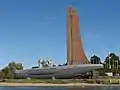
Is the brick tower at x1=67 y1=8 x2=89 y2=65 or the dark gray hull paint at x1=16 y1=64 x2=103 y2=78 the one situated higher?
the brick tower at x1=67 y1=8 x2=89 y2=65

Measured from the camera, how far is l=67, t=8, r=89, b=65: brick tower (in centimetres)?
15462

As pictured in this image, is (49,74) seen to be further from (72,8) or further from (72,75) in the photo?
(72,8)

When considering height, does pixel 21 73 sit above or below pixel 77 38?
below

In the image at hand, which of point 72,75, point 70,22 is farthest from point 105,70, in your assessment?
point 70,22

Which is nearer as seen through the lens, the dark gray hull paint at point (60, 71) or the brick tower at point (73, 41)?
the dark gray hull paint at point (60, 71)

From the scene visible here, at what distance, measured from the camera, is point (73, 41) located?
155 meters

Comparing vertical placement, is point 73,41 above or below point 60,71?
above

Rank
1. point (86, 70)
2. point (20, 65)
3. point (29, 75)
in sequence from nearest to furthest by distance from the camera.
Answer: point (86, 70), point (29, 75), point (20, 65)

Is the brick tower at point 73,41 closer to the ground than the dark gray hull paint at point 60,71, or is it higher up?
higher up

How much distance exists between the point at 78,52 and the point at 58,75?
48.7 ft

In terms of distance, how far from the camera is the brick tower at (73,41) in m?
155

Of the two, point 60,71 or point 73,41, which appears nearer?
point 73,41

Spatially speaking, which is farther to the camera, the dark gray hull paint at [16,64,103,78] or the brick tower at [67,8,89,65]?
the brick tower at [67,8,89,65]

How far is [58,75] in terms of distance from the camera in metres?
158
